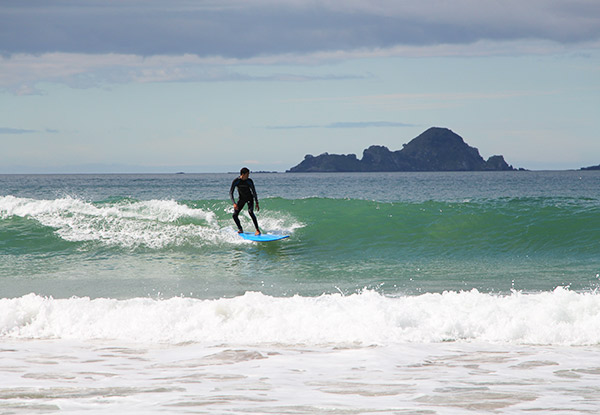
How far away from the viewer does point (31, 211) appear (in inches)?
811

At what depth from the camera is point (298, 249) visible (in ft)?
54.4

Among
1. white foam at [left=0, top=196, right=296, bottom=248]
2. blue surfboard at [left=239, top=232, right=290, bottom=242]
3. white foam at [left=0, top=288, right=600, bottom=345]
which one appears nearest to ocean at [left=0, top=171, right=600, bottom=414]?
white foam at [left=0, top=288, right=600, bottom=345]

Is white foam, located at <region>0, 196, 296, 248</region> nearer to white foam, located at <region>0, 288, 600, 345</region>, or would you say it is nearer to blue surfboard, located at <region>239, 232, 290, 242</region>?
blue surfboard, located at <region>239, 232, 290, 242</region>

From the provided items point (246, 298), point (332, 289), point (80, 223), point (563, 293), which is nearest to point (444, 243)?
point (332, 289)

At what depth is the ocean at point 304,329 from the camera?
535cm

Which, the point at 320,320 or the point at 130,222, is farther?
the point at 130,222

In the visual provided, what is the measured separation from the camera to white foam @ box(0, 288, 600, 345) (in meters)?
7.60

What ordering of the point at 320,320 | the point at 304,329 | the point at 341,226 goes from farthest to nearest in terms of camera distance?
1. the point at 341,226
2. the point at 320,320
3. the point at 304,329

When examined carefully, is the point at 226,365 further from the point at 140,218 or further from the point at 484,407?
the point at 140,218

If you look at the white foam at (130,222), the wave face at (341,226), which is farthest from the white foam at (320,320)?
the white foam at (130,222)

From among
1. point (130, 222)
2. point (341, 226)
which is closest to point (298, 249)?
point (341, 226)

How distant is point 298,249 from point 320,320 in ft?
28.1

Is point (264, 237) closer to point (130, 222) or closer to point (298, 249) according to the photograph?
point (298, 249)

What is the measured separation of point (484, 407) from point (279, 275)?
821 cm
